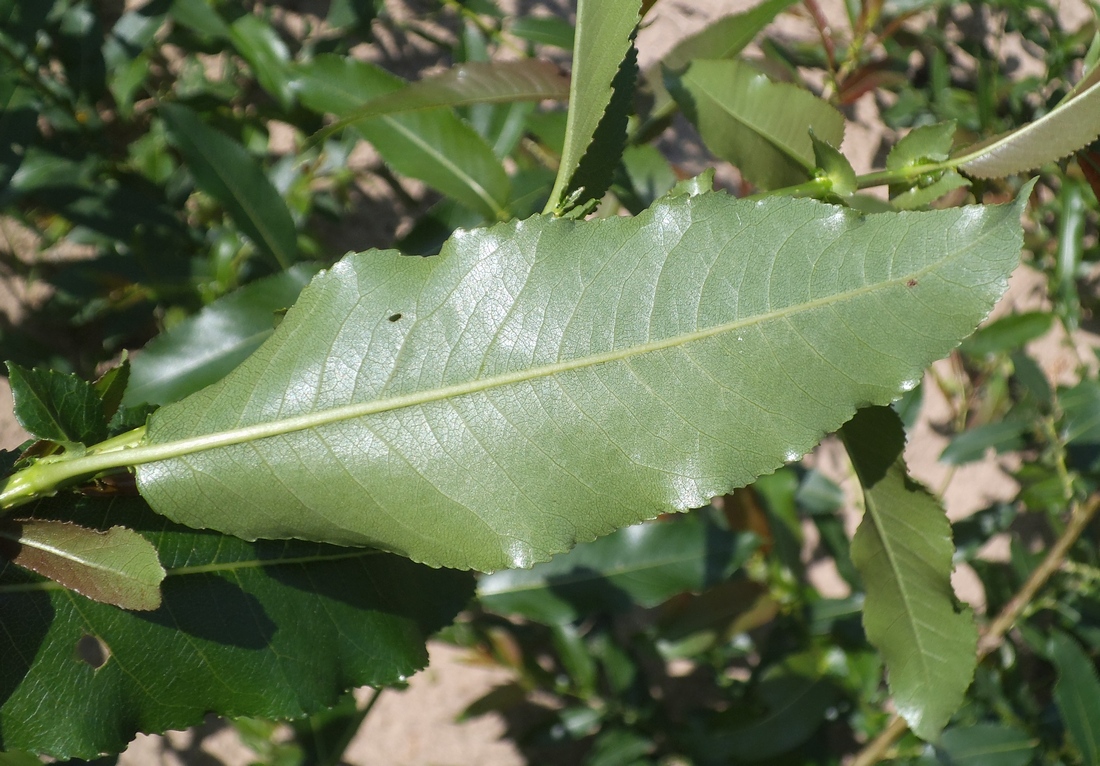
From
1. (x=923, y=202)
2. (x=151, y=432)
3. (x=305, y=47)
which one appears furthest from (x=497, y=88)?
(x=305, y=47)

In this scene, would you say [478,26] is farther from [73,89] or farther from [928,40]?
[928,40]

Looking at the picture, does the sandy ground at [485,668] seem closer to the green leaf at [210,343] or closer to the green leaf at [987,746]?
the green leaf at [987,746]

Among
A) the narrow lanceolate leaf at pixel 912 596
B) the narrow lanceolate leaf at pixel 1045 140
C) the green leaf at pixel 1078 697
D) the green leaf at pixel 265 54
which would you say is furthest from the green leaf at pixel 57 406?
the green leaf at pixel 1078 697

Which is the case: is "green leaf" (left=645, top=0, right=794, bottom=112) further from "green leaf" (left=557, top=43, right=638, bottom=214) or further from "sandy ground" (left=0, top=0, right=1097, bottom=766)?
"sandy ground" (left=0, top=0, right=1097, bottom=766)

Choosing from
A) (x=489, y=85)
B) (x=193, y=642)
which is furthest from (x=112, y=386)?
(x=489, y=85)

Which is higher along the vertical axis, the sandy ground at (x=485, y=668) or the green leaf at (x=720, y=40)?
the green leaf at (x=720, y=40)

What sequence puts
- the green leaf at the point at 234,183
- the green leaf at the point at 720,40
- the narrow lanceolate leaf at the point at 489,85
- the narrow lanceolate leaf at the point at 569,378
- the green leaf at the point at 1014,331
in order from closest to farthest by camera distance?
1. the narrow lanceolate leaf at the point at 569,378
2. the narrow lanceolate leaf at the point at 489,85
3. the green leaf at the point at 720,40
4. the green leaf at the point at 234,183
5. the green leaf at the point at 1014,331

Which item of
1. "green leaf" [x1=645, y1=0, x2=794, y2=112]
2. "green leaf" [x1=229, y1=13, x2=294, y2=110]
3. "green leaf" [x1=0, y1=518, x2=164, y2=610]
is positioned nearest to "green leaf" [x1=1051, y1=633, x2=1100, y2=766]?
"green leaf" [x1=645, y1=0, x2=794, y2=112]
